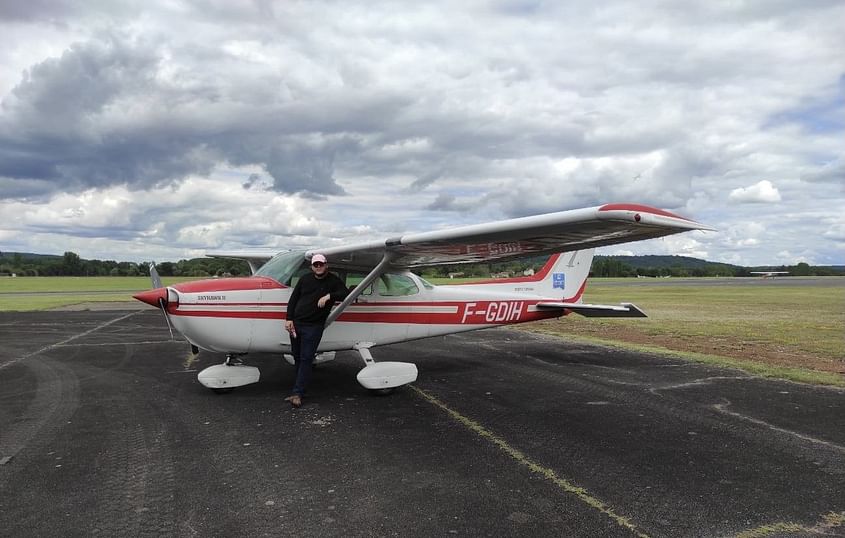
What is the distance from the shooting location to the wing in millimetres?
4418

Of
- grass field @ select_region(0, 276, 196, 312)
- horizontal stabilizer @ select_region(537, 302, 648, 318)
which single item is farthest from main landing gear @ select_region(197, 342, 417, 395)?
grass field @ select_region(0, 276, 196, 312)

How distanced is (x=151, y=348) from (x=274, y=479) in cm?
876

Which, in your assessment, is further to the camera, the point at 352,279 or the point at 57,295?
the point at 57,295

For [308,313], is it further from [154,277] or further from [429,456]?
[154,277]

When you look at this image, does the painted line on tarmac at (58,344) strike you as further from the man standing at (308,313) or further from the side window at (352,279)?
the side window at (352,279)

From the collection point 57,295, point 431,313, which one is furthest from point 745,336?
point 57,295

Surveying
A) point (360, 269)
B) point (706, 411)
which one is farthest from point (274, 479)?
point (706, 411)

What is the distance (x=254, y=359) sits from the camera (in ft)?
32.5

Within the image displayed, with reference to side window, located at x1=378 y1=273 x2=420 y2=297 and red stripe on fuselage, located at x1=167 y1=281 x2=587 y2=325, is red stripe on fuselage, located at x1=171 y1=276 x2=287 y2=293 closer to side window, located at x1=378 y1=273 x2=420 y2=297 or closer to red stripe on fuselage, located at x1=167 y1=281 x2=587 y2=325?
red stripe on fuselage, located at x1=167 y1=281 x2=587 y2=325

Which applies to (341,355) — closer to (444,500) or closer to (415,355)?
(415,355)

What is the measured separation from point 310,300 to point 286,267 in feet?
3.91

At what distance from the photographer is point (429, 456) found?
15.0ft

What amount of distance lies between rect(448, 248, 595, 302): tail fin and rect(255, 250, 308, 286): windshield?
3.74 m

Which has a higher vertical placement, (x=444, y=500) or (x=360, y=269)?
(x=360, y=269)
